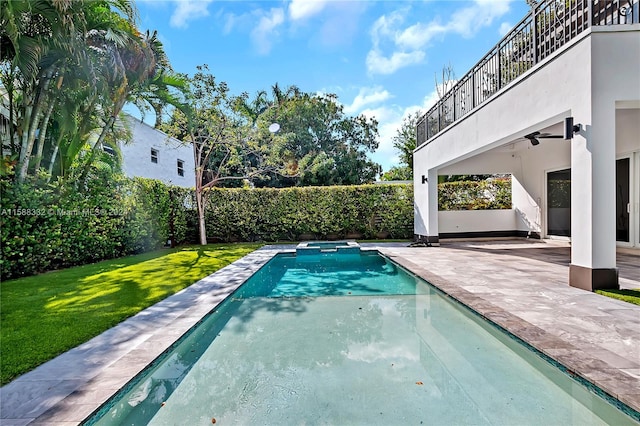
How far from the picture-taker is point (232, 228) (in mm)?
17062

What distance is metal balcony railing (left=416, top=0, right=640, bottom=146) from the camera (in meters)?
6.03

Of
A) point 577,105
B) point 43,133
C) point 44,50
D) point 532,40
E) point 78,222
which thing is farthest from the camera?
point 78,222

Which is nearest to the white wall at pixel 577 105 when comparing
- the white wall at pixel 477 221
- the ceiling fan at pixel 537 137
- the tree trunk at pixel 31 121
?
the ceiling fan at pixel 537 137

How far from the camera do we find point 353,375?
357 cm

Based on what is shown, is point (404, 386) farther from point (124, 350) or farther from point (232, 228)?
point (232, 228)

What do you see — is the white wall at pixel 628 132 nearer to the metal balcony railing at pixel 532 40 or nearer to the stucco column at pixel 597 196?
the metal balcony railing at pixel 532 40

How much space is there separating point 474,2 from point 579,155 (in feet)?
21.2

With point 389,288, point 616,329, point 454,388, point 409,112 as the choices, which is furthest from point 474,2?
point 409,112

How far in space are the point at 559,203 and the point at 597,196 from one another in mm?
9575

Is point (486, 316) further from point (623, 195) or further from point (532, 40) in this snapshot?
point (623, 195)

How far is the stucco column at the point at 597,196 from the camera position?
541 centimetres

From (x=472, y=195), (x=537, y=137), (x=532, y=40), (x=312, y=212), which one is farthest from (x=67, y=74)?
(x=472, y=195)

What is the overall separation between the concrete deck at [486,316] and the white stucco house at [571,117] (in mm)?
1325

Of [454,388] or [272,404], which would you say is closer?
[272,404]
